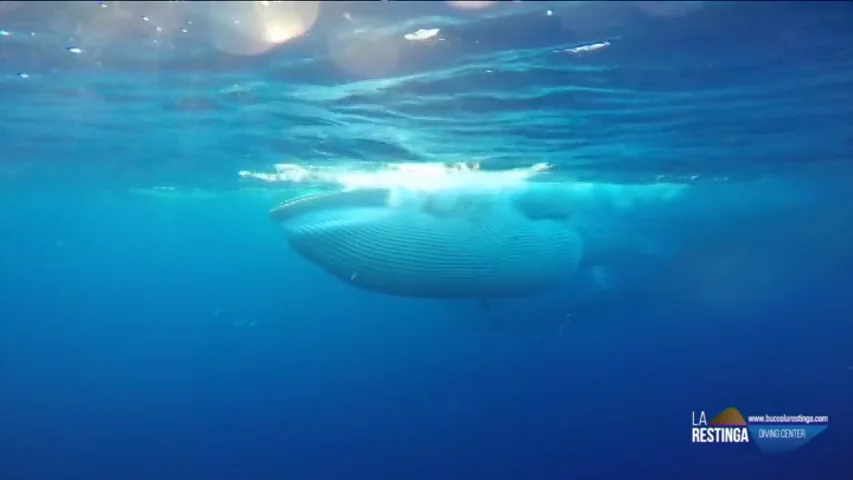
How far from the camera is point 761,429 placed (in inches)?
454

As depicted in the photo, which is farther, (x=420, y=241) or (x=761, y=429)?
(x=420, y=241)

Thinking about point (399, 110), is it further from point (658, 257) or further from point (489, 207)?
point (658, 257)

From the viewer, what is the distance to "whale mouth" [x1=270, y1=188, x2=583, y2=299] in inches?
481

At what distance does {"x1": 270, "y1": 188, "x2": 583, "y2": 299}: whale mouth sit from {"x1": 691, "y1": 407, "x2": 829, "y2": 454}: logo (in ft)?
14.9

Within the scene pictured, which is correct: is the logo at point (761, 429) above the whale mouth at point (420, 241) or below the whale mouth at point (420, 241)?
below

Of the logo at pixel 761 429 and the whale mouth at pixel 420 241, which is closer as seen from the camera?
the logo at pixel 761 429

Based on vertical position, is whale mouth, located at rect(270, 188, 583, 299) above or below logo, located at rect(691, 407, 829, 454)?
above

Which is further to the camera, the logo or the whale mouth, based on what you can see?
the whale mouth

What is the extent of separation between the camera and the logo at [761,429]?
11.5 m

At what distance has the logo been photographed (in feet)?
37.8

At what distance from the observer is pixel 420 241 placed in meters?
12.3

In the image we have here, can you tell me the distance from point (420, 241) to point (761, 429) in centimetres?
730

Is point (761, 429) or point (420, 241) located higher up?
point (420, 241)

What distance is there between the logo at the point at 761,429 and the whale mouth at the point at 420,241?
4528mm
